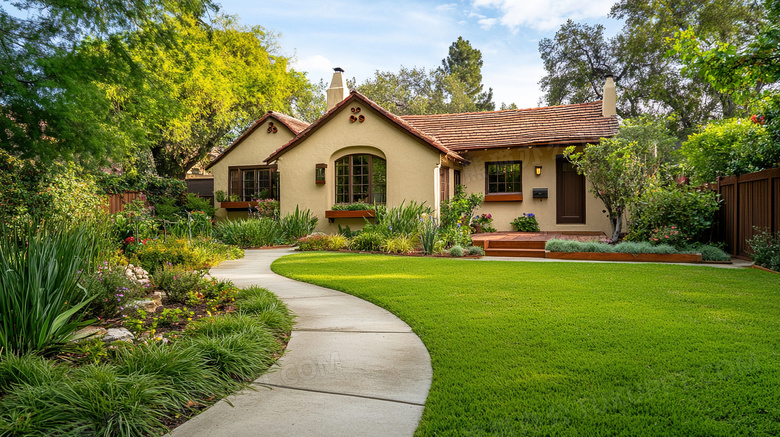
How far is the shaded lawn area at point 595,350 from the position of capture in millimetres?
2510

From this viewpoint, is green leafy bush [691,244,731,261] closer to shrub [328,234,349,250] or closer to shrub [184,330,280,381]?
shrub [328,234,349,250]

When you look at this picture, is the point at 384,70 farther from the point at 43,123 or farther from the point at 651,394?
the point at 651,394

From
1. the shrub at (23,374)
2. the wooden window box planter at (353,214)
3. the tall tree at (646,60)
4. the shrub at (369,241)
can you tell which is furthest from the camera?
the tall tree at (646,60)

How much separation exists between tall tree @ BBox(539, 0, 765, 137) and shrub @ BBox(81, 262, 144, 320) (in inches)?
967

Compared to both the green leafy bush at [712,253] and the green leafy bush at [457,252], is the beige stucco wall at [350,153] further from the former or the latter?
the green leafy bush at [712,253]

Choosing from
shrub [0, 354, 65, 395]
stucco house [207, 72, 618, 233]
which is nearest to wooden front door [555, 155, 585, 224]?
A: stucco house [207, 72, 618, 233]

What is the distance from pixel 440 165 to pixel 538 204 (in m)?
3.79

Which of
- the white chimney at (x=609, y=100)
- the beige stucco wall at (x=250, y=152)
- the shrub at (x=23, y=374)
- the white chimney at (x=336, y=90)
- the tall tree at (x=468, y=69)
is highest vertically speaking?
the tall tree at (x=468, y=69)

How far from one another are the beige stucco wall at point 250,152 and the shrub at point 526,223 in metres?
9.69

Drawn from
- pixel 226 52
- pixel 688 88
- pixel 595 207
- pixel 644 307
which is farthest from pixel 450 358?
pixel 688 88

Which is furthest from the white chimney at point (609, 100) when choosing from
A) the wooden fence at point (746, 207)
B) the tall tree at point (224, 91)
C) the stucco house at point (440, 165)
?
the tall tree at point (224, 91)

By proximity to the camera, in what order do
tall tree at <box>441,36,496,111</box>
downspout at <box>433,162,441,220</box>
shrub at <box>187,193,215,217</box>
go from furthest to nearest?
tall tree at <box>441,36,496,111</box> → shrub at <box>187,193,215,217</box> → downspout at <box>433,162,441,220</box>

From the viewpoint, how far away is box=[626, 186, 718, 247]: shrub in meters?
9.95

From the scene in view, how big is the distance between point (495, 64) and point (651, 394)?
4737cm
